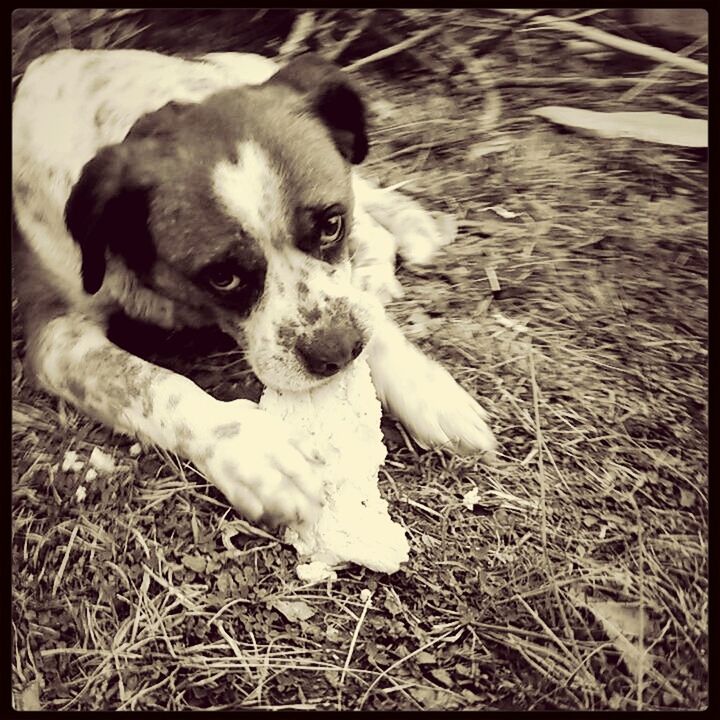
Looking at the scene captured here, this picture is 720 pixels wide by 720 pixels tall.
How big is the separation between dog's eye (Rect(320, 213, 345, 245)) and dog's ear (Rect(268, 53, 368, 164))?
0.13 metres

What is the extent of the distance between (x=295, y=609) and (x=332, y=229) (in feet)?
1.84

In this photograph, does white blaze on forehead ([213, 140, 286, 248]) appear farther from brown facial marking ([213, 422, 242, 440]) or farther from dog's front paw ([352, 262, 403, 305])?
brown facial marking ([213, 422, 242, 440])

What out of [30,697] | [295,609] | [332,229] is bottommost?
[30,697]

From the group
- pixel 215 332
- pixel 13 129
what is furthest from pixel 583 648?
pixel 13 129

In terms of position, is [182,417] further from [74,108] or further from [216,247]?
[74,108]

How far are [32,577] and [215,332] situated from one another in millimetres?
478

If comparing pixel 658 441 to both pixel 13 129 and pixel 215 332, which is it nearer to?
pixel 215 332

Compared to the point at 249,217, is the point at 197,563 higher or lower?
lower

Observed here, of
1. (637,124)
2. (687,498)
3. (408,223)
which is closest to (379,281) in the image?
(408,223)

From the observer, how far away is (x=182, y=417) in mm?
1238

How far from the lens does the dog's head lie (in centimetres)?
112

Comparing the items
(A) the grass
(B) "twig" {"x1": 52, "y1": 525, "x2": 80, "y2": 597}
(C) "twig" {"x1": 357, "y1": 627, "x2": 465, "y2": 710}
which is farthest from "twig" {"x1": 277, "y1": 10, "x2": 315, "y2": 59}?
(C) "twig" {"x1": 357, "y1": 627, "x2": 465, "y2": 710}

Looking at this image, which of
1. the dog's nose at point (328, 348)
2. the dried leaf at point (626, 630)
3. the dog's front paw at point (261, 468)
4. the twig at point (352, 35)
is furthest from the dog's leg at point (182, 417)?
the twig at point (352, 35)

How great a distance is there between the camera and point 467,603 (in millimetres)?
1201
